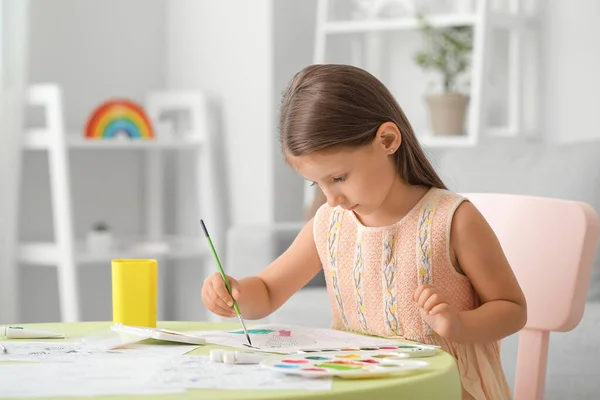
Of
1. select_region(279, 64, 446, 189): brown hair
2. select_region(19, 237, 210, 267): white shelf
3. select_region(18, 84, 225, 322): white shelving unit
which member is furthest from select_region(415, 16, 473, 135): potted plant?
select_region(279, 64, 446, 189): brown hair

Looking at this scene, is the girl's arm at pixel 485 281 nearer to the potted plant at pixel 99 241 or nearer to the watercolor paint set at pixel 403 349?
the watercolor paint set at pixel 403 349

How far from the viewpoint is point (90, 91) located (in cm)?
365

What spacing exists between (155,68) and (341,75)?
2.51 metres

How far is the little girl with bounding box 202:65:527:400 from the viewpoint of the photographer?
4.47ft

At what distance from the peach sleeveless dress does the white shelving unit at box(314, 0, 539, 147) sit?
1612 millimetres

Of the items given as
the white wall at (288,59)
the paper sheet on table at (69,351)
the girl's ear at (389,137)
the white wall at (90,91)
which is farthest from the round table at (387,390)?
the white wall at (90,91)

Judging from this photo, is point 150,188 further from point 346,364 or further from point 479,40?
point 346,364

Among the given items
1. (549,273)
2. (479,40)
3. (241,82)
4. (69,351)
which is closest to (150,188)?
(241,82)

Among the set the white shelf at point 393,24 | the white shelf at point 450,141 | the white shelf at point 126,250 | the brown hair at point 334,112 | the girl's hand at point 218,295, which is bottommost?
the white shelf at point 126,250

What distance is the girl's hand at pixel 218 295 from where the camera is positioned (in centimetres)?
143

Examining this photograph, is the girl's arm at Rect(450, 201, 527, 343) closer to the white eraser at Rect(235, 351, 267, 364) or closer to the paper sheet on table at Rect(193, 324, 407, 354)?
the paper sheet on table at Rect(193, 324, 407, 354)

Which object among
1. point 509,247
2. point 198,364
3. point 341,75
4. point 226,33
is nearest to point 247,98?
point 226,33

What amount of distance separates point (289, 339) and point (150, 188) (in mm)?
2466

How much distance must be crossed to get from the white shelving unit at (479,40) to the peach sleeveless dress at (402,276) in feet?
5.29
